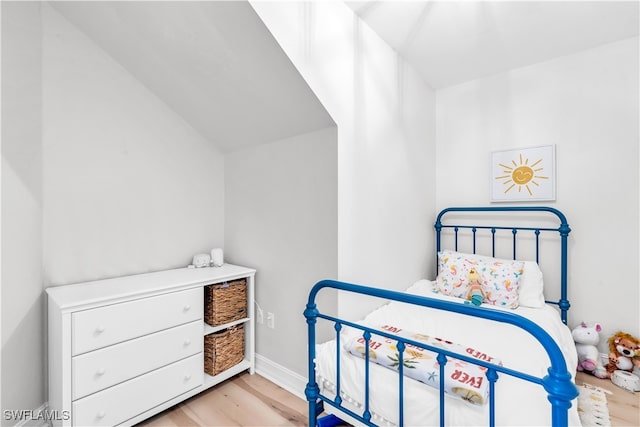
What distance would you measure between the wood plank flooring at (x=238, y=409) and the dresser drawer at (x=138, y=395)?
10cm

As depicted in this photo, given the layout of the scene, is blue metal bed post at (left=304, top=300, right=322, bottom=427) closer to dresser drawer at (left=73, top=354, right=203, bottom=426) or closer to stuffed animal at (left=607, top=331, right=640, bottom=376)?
dresser drawer at (left=73, top=354, right=203, bottom=426)

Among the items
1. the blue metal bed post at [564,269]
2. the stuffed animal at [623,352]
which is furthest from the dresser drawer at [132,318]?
the stuffed animal at [623,352]

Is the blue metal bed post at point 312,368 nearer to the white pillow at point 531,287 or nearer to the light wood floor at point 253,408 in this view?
the light wood floor at point 253,408

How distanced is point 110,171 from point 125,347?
1.07 metres

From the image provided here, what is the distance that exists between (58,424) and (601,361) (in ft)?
10.1

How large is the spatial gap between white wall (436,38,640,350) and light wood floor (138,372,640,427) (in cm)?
46

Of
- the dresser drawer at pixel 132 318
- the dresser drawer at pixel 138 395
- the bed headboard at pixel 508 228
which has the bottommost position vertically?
the dresser drawer at pixel 138 395

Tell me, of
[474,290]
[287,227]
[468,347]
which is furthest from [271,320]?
[474,290]

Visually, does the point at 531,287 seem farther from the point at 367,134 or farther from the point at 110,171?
the point at 110,171

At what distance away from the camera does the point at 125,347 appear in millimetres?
1603

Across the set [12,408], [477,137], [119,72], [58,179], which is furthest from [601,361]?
[119,72]

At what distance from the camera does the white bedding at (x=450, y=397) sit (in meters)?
1.04

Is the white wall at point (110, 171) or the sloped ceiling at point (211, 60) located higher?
the sloped ceiling at point (211, 60)

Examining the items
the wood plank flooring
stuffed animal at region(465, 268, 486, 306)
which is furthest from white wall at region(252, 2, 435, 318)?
the wood plank flooring
